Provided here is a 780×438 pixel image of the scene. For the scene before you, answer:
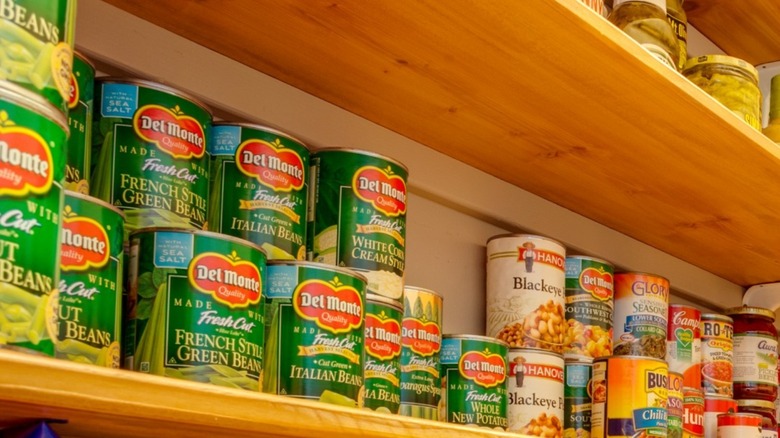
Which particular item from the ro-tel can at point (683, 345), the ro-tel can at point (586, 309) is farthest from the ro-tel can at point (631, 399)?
the ro-tel can at point (683, 345)

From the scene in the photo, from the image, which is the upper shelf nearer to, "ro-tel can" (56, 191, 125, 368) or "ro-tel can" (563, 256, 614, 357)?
"ro-tel can" (563, 256, 614, 357)

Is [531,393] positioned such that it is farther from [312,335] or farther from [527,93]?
[312,335]

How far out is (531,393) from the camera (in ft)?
4.90

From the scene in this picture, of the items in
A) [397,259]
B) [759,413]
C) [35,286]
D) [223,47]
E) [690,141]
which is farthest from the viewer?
[759,413]

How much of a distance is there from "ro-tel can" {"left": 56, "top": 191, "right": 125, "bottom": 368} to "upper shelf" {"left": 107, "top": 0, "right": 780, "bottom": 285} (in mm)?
425

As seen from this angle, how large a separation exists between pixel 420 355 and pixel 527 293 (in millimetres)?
319

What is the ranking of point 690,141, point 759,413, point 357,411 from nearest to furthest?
point 357,411, point 690,141, point 759,413

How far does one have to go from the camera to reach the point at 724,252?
2.24m

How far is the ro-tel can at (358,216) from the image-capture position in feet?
3.83

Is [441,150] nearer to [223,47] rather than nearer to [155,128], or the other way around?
[223,47]

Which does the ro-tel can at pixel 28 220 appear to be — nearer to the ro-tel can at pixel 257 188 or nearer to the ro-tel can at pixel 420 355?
the ro-tel can at pixel 257 188

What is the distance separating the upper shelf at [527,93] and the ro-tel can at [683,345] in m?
0.20

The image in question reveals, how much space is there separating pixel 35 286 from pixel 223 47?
656 mm

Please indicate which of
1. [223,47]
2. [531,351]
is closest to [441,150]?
[531,351]
